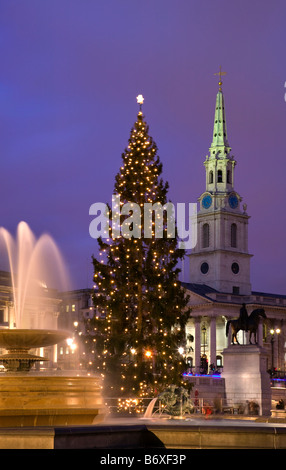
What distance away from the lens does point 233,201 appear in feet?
401

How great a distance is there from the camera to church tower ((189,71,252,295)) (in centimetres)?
11831

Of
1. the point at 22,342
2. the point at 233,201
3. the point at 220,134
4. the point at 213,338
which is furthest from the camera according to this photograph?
the point at 233,201

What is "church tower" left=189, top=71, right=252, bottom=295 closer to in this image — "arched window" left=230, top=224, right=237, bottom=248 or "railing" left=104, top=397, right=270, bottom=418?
"arched window" left=230, top=224, right=237, bottom=248

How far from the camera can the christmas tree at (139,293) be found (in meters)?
35.4

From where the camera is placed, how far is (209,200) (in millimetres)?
121562

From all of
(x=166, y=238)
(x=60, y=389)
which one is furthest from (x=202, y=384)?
(x=60, y=389)

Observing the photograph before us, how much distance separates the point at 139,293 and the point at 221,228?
8377 cm

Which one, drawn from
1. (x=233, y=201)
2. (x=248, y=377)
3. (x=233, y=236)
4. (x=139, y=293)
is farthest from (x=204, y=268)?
(x=139, y=293)

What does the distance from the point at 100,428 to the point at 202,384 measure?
46227 millimetres

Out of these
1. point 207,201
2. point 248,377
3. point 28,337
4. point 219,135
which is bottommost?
point 248,377

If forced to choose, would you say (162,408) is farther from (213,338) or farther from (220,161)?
(220,161)

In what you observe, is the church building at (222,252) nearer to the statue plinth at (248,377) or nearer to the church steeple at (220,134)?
the church steeple at (220,134)

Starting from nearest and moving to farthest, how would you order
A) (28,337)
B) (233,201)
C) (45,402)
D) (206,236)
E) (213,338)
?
(45,402)
(28,337)
(213,338)
(206,236)
(233,201)

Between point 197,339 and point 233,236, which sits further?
point 233,236
